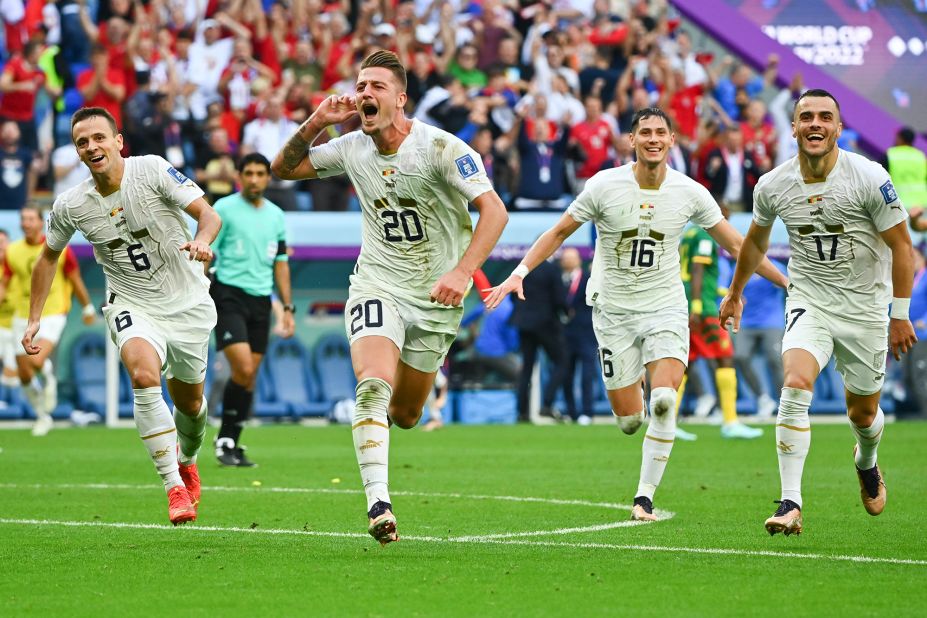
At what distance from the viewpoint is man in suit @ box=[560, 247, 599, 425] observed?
22703 mm

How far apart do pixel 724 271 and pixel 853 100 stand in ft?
25.4

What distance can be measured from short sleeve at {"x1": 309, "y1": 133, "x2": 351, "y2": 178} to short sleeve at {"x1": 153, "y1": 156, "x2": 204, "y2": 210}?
1.10m

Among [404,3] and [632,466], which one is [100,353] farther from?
[632,466]

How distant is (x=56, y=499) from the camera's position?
11.9 meters

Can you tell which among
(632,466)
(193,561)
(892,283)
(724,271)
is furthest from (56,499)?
(724,271)

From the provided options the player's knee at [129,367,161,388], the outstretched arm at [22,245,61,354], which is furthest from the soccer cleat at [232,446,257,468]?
the player's knee at [129,367,161,388]

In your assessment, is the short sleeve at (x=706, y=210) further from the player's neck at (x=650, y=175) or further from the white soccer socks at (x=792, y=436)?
the white soccer socks at (x=792, y=436)

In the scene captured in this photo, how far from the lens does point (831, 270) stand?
9.31 m

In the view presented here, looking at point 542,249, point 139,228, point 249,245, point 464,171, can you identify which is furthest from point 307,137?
point 249,245

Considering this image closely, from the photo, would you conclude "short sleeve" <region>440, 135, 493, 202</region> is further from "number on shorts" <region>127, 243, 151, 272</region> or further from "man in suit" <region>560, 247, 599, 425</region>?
"man in suit" <region>560, 247, 599, 425</region>

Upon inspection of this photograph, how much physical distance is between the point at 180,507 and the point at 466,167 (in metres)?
2.67

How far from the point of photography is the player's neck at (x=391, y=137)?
28.8 ft

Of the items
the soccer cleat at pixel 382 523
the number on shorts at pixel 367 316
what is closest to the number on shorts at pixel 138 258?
the number on shorts at pixel 367 316

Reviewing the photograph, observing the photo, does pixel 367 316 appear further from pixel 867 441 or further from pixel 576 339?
pixel 576 339
